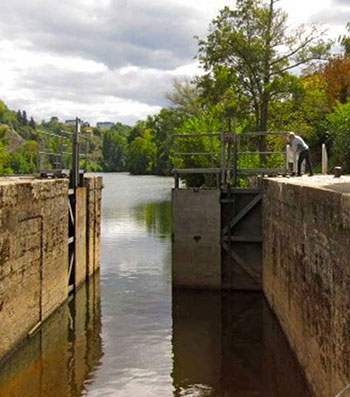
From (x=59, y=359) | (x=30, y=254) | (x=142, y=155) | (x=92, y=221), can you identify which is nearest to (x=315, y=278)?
(x=59, y=359)

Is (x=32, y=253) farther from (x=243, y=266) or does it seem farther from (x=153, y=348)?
(x=243, y=266)

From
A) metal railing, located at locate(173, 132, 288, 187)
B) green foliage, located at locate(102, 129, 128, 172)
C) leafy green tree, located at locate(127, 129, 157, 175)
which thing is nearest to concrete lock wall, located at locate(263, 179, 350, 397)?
metal railing, located at locate(173, 132, 288, 187)

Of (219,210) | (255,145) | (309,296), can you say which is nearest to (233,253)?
(219,210)

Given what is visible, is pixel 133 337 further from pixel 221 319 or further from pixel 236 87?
pixel 236 87

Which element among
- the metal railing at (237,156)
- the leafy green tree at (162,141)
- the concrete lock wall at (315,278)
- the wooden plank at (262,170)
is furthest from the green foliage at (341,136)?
the leafy green tree at (162,141)

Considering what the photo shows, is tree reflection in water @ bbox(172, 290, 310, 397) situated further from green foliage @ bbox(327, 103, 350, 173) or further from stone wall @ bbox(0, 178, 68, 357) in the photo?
green foliage @ bbox(327, 103, 350, 173)

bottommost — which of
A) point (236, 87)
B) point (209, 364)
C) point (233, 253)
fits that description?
point (209, 364)

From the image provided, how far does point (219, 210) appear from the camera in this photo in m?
15.4

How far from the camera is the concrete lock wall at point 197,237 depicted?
15375 mm

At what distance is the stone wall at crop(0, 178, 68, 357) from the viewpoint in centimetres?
1021

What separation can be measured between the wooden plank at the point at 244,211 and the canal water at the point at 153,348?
188 centimetres

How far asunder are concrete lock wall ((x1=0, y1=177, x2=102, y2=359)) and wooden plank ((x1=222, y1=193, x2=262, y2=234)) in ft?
14.6

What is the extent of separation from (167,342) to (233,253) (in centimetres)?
415

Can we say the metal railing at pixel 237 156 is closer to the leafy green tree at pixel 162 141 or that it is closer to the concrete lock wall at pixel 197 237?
the concrete lock wall at pixel 197 237
